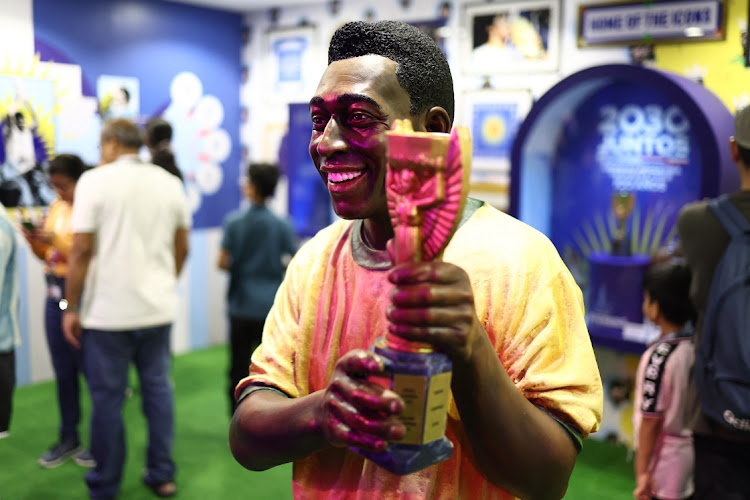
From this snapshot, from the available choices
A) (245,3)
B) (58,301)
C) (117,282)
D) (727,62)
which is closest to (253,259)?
(117,282)

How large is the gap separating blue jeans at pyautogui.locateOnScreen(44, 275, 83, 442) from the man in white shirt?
51 centimetres

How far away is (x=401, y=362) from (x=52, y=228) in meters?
3.48

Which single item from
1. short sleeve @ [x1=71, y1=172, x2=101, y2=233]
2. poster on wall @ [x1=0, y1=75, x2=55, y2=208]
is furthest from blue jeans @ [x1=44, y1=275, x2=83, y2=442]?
poster on wall @ [x1=0, y1=75, x2=55, y2=208]

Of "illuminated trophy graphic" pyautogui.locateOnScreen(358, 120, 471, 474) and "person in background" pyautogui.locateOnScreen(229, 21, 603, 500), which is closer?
"illuminated trophy graphic" pyautogui.locateOnScreen(358, 120, 471, 474)

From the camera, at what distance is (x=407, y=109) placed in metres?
1.10

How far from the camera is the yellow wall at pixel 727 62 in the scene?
3920 millimetres

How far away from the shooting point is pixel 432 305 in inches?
32.8

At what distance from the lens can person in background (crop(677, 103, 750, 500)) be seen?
2285mm

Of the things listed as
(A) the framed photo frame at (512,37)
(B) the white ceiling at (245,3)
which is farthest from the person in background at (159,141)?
(B) the white ceiling at (245,3)

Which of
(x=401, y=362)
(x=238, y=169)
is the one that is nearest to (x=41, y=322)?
(x=238, y=169)

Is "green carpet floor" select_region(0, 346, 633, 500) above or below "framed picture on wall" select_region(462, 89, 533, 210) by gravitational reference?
below

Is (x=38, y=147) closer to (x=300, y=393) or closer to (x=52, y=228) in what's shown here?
(x=52, y=228)

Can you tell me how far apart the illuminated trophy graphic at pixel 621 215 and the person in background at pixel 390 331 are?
10.3 feet

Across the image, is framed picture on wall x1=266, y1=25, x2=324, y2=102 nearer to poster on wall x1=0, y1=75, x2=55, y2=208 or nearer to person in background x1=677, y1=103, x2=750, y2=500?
poster on wall x1=0, y1=75, x2=55, y2=208
